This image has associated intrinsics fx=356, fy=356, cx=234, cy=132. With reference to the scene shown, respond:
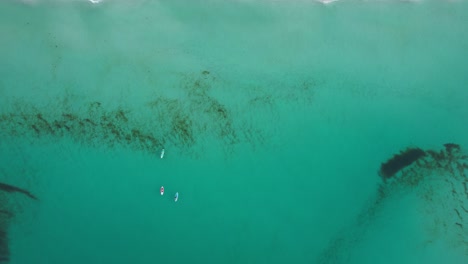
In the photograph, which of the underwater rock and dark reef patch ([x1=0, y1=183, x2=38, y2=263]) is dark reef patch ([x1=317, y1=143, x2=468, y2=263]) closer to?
the underwater rock

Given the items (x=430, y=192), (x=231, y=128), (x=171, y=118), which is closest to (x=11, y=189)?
(x=171, y=118)

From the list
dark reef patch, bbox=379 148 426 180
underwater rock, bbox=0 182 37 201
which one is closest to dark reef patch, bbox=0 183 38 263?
underwater rock, bbox=0 182 37 201

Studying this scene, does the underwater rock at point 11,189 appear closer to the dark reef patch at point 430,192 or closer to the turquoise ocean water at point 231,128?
the turquoise ocean water at point 231,128

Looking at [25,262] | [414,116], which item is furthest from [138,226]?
[414,116]

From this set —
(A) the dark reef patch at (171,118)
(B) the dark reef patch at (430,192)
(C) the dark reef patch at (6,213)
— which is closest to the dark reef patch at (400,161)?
(B) the dark reef patch at (430,192)

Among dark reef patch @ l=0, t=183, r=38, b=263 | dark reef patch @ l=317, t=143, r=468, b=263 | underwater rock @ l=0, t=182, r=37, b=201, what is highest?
dark reef patch @ l=317, t=143, r=468, b=263

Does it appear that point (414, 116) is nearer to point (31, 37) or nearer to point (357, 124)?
point (357, 124)
